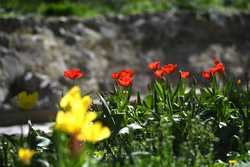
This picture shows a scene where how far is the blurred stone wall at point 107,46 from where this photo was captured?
8664 mm

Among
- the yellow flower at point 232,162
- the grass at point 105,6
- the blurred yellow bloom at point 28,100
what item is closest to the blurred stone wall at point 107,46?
the grass at point 105,6

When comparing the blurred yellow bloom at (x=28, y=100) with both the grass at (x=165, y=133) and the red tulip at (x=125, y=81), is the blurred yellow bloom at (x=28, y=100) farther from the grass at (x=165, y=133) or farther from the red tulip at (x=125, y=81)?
the red tulip at (x=125, y=81)

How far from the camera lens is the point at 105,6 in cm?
1022

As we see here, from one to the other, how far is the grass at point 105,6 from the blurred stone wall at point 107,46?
1.00 ft

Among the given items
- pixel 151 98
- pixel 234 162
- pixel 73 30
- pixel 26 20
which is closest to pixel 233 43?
pixel 73 30

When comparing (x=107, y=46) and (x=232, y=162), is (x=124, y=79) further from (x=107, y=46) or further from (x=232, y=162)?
(x=107, y=46)

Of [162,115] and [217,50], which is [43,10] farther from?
[162,115]

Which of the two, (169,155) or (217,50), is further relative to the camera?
(217,50)

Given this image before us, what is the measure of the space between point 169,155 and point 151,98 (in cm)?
116

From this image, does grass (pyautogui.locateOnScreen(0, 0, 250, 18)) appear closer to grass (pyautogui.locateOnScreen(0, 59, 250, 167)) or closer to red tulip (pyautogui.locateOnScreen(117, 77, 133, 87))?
grass (pyautogui.locateOnScreen(0, 59, 250, 167))

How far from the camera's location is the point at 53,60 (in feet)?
29.4

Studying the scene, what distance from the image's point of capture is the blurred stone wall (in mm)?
8664

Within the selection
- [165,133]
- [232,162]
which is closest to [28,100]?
[165,133]

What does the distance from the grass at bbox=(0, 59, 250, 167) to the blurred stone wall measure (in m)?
4.34
